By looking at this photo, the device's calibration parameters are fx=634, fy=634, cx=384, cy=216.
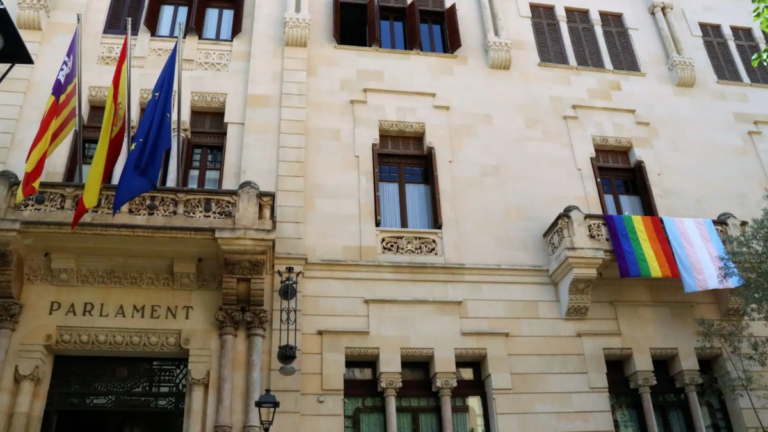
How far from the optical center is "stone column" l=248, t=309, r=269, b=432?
11680 millimetres

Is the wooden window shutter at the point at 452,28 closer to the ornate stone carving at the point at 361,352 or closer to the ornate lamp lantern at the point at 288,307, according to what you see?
the ornate lamp lantern at the point at 288,307

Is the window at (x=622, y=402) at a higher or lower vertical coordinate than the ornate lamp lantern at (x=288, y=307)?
lower

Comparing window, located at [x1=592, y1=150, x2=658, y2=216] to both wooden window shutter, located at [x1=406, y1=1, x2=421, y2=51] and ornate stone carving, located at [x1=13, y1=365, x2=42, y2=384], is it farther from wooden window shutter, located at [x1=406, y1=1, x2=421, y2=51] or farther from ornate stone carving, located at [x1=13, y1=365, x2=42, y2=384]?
ornate stone carving, located at [x1=13, y1=365, x2=42, y2=384]

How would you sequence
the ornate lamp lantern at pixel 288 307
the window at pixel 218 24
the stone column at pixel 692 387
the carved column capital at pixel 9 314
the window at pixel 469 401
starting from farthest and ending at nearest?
the window at pixel 218 24 → the stone column at pixel 692 387 → the window at pixel 469 401 → the ornate lamp lantern at pixel 288 307 → the carved column capital at pixel 9 314

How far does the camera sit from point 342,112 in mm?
15852

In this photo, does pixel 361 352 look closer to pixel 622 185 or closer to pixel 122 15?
pixel 622 185

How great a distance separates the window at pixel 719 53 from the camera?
18.9m

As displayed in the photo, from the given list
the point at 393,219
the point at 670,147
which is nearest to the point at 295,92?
the point at 393,219

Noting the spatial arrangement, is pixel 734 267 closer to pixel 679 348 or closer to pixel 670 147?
pixel 679 348

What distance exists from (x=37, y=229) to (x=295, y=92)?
665cm

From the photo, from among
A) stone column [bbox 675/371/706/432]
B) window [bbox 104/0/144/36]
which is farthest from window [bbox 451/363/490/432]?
window [bbox 104/0/144/36]

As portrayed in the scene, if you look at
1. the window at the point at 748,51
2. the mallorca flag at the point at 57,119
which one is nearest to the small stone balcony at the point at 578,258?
the window at the point at 748,51

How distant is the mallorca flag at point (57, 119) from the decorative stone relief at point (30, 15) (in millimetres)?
3234

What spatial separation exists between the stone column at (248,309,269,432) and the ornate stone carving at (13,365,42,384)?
3908 millimetres
